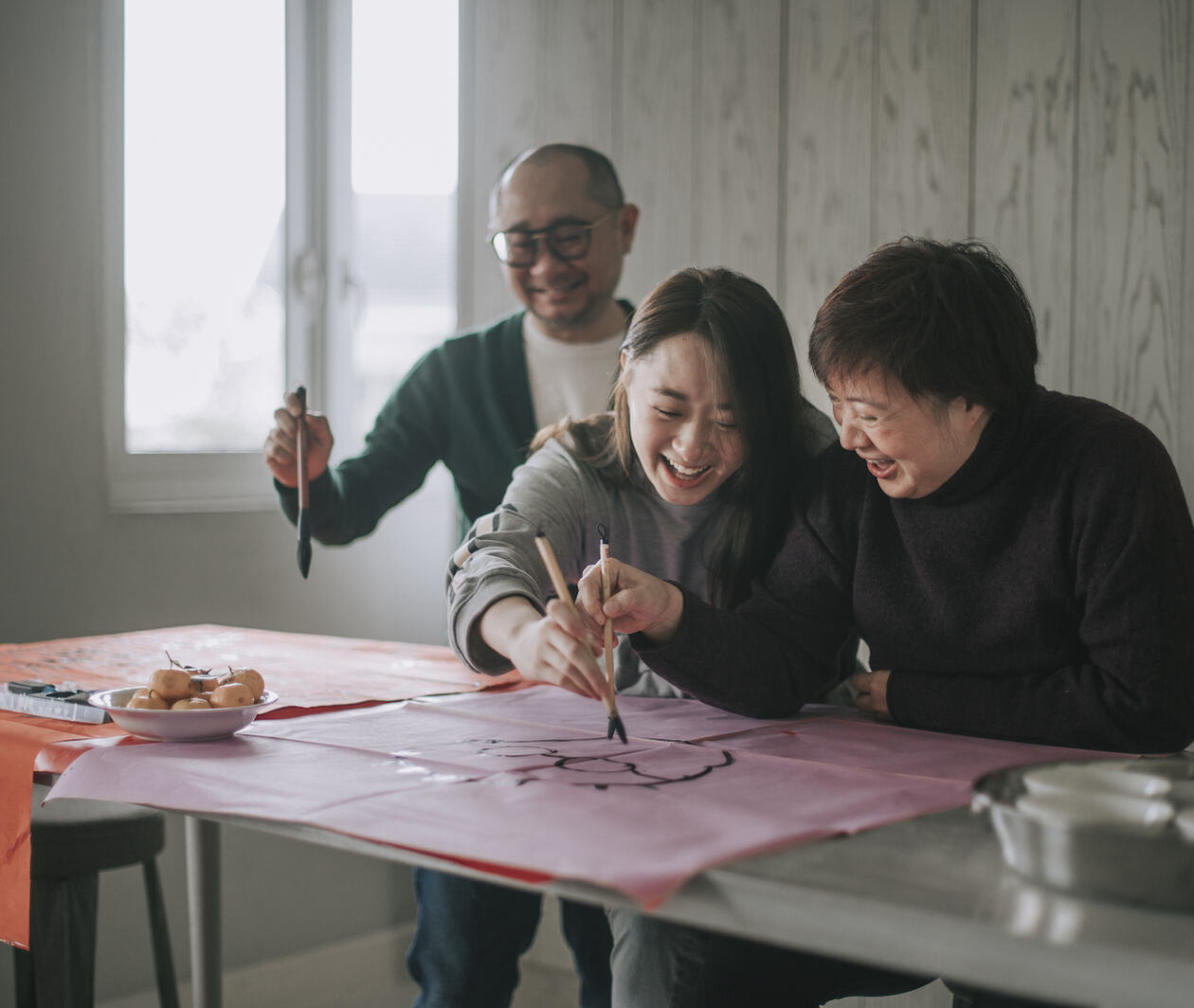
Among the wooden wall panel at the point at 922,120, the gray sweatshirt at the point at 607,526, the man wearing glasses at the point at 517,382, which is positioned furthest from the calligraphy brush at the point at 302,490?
the wooden wall panel at the point at 922,120

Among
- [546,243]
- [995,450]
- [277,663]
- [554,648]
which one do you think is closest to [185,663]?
[277,663]

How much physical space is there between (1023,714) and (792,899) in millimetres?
555

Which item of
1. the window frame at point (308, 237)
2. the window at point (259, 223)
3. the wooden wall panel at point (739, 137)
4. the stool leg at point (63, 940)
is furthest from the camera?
the window frame at point (308, 237)

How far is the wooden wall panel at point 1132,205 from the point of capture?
6.27 ft

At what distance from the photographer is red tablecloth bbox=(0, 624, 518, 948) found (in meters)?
1.22

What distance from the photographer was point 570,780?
1035 millimetres

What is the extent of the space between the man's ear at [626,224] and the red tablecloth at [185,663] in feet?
2.43

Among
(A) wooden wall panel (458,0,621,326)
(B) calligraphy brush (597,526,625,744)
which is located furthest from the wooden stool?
(A) wooden wall panel (458,0,621,326)

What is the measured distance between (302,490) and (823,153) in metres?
1.13

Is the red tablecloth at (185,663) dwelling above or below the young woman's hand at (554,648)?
below

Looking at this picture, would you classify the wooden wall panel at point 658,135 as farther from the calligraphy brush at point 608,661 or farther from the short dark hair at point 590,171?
the calligraphy brush at point 608,661

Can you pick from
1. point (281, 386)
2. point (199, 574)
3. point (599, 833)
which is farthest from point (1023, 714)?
point (281, 386)

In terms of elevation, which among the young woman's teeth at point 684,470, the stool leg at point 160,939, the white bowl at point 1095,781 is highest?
the young woman's teeth at point 684,470

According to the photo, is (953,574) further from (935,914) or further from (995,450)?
(935,914)
